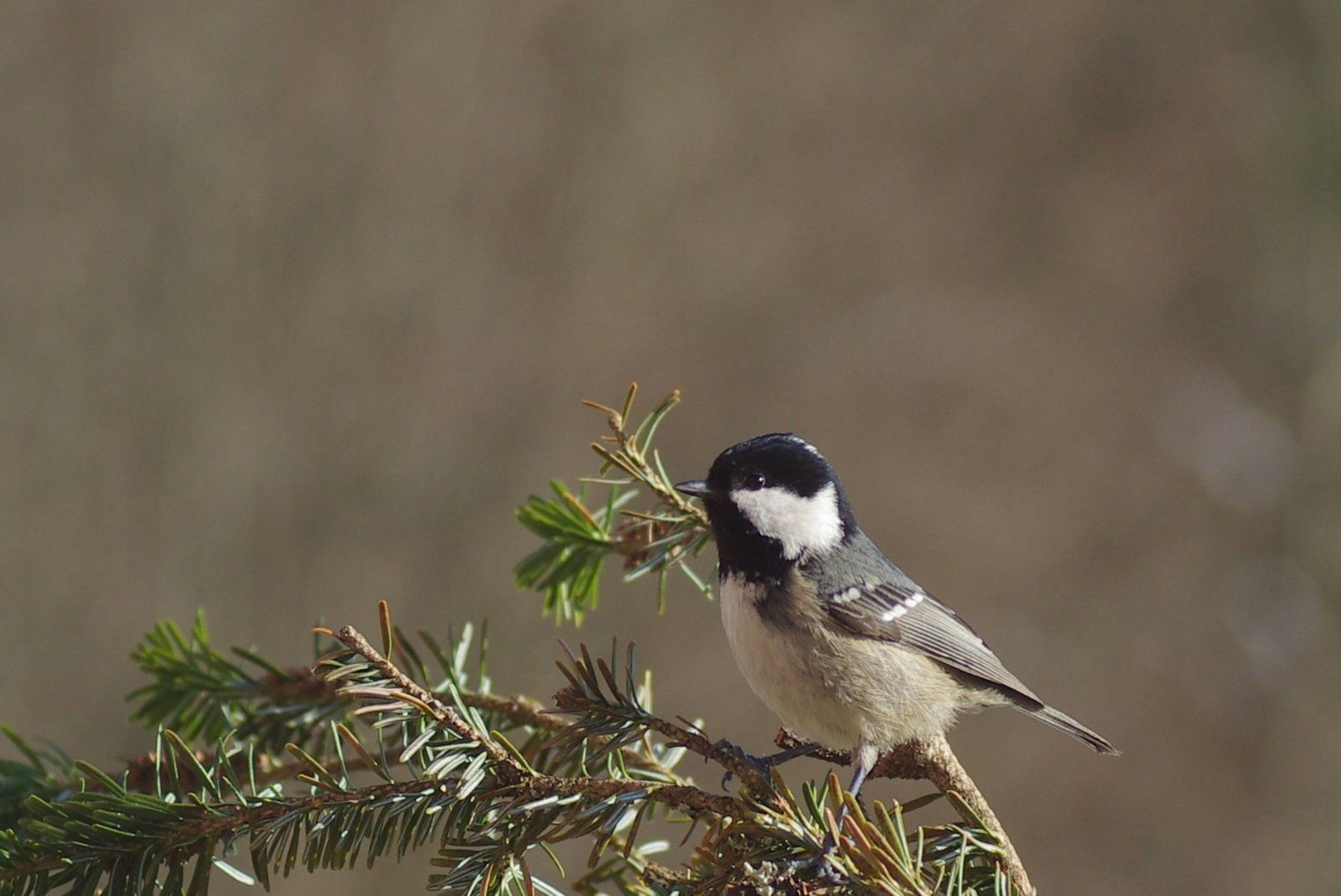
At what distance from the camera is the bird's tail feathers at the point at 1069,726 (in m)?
0.98

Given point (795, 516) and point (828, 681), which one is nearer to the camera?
point (828, 681)

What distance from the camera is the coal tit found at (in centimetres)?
92

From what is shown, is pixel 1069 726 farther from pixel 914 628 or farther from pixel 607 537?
pixel 607 537

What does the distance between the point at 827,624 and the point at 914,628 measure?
12cm

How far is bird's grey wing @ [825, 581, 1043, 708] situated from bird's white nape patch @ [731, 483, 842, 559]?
0.06 metres

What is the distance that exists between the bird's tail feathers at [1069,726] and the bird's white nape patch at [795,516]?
0.85 ft

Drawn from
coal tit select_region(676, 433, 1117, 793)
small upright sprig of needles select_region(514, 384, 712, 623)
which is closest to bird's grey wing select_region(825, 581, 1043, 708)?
coal tit select_region(676, 433, 1117, 793)

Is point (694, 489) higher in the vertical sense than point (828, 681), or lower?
higher

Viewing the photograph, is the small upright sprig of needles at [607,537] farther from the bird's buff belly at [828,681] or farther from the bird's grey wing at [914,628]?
the bird's grey wing at [914,628]

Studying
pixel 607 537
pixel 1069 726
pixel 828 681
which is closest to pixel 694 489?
pixel 607 537

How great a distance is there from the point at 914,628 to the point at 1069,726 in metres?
0.17

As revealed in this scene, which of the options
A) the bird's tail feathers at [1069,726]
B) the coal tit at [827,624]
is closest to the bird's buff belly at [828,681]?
the coal tit at [827,624]

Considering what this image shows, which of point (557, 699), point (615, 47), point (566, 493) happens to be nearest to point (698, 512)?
point (566, 493)

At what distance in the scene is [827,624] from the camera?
39.0 inches
